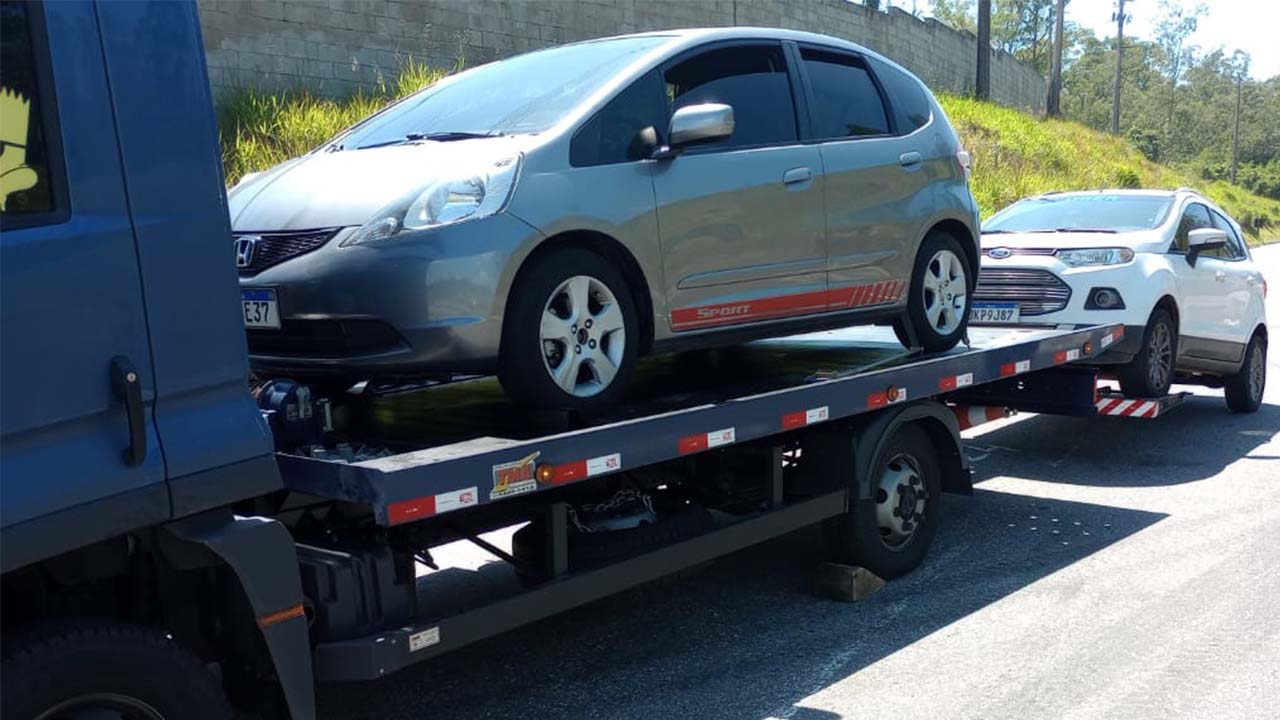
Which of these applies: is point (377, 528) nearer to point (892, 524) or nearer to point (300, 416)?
point (300, 416)

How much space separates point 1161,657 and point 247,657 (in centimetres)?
352

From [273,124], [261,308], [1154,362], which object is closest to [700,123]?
[261,308]

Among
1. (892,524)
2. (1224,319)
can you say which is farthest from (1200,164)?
(892,524)

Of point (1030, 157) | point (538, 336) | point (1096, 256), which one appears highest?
point (1030, 157)

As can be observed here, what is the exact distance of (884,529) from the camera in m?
6.08

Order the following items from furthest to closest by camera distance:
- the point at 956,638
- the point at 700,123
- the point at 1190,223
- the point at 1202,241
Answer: the point at 1190,223 < the point at 1202,241 < the point at 956,638 < the point at 700,123

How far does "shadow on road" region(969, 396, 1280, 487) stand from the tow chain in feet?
13.5

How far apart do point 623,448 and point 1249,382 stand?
8098 millimetres

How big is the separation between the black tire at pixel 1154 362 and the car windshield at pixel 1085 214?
92 centimetres

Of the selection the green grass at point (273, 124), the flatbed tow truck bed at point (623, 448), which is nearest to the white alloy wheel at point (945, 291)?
the flatbed tow truck bed at point (623, 448)

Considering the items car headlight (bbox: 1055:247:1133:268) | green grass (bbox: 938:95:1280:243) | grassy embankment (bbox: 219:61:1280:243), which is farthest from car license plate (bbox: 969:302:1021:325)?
green grass (bbox: 938:95:1280:243)

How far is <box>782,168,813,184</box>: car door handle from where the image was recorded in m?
5.59

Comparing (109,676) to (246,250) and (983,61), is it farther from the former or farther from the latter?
(983,61)

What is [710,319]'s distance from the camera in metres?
5.29
